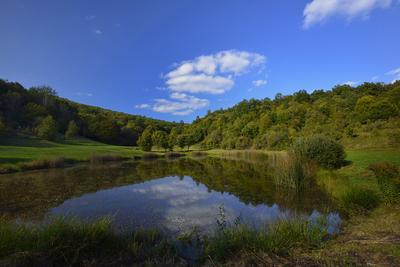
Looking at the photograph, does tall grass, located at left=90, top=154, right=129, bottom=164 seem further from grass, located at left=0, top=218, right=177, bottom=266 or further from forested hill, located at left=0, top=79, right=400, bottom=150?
grass, located at left=0, top=218, right=177, bottom=266

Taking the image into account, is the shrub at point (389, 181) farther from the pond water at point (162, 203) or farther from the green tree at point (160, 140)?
the green tree at point (160, 140)

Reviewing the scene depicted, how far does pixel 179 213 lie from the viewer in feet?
36.3

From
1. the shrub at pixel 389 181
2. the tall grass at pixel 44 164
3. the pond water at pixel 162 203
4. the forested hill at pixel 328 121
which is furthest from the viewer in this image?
the forested hill at pixel 328 121

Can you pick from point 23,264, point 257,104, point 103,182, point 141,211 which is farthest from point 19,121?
point 257,104

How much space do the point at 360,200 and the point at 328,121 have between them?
61803mm

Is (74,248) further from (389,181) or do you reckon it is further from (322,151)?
(322,151)

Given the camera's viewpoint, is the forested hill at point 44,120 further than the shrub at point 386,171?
Yes

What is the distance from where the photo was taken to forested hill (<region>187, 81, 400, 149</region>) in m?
45.8

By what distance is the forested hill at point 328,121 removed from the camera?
150 ft

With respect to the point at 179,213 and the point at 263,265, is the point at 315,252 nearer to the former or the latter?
the point at 263,265

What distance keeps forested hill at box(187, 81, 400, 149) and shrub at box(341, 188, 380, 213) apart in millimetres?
24979

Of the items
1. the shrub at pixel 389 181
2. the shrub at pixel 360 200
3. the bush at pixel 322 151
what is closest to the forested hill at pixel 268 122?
the bush at pixel 322 151

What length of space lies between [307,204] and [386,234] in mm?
5267

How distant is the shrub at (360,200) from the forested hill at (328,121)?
24979 millimetres
